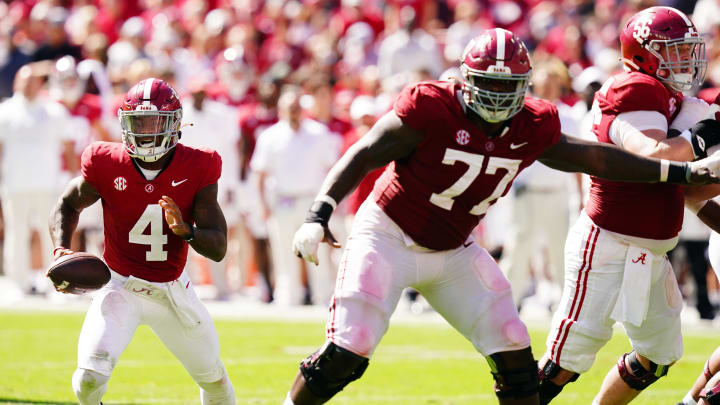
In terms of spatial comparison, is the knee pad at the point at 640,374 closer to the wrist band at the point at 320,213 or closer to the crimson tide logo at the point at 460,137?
the crimson tide logo at the point at 460,137

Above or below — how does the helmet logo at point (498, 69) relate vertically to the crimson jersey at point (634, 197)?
above

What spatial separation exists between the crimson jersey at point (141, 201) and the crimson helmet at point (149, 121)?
84 mm

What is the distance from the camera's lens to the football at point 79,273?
15.3ft

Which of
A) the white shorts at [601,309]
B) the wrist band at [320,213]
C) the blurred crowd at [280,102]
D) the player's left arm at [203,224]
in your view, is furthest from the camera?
the blurred crowd at [280,102]

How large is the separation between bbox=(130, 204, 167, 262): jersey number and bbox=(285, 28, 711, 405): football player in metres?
0.86

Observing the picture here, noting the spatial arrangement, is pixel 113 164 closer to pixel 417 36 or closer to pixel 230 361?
pixel 230 361

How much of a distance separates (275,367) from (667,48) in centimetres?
349

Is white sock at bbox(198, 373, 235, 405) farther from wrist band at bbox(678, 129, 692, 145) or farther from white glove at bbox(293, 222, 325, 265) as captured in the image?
wrist band at bbox(678, 129, 692, 145)

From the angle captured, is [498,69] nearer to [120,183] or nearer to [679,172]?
[679,172]

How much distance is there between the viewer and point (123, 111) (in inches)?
192

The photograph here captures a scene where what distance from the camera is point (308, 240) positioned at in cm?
411

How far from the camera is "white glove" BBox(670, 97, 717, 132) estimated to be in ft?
16.2

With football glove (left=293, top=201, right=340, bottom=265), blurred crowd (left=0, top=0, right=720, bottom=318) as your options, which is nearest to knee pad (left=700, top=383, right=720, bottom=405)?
football glove (left=293, top=201, right=340, bottom=265)

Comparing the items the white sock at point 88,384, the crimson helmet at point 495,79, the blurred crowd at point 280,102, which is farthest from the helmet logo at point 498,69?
the blurred crowd at point 280,102
